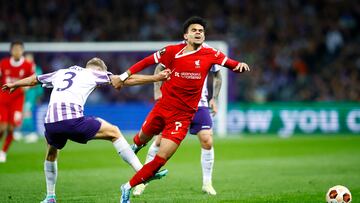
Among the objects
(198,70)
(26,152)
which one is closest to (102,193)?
(198,70)

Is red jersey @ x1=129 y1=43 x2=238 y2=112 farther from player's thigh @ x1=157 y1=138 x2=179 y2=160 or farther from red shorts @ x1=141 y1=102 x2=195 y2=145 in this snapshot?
player's thigh @ x1=157 y1=138 x2=179 y2=160

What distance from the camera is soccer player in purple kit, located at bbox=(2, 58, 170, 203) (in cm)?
953

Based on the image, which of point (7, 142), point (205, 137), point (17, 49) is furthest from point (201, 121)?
point (17, 49)

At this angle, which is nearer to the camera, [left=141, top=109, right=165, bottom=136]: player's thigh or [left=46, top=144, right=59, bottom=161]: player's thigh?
[left=46, top=144, right=59, bottom=161]: player's thigh

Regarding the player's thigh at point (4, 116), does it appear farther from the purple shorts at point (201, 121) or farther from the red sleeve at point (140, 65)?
the red sleeve at point (140, 65)

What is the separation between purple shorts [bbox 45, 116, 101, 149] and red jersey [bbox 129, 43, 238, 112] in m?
1.17

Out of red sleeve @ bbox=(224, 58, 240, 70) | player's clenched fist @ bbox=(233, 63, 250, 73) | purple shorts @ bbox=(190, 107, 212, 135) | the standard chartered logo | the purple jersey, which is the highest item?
red sleeve @ bbox=(224, 58, 240, 70)

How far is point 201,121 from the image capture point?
37.8 feet

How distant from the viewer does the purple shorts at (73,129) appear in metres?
9.51

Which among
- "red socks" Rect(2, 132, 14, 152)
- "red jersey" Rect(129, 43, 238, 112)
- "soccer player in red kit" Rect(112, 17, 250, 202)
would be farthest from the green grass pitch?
"red jersey" Rect(129, 43, 238, 112)

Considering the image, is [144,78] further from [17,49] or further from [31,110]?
[31,110]

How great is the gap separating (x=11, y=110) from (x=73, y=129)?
792cm

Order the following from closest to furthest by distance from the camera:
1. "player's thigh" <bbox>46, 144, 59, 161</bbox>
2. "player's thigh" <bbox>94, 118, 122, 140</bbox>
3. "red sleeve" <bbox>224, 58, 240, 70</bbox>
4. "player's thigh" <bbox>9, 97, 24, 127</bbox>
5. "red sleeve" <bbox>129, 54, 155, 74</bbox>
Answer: "player's thigh" <bbox>94, 118, 122, 140</bbox>, "red sleeve" <bbox>129, 54, 155, 74</bbox>, "player's thigh" <bbox>46, 144, 59, 161</bbox>, "red sleeve" <bbox>224, 58, 240, 70</bbox>, "player's thigh" <bbox>9, 97, 24, 127</bbox>

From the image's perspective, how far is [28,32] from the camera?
96.4 ft
